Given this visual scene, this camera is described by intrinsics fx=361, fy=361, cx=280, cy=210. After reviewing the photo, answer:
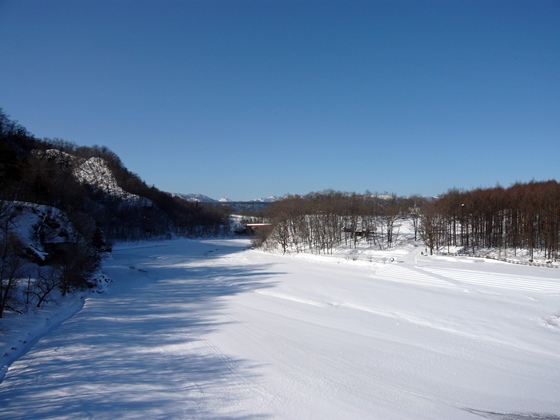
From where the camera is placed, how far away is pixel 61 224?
27.7m

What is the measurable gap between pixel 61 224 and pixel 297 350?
23.6 meters

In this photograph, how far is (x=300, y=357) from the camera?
1148 centimetres

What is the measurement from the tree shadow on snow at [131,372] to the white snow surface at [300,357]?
0.05 meters

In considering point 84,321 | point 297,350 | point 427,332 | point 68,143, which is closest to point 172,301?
point 84,321

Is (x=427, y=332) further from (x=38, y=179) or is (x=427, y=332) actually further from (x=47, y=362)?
(x=38, y=179)

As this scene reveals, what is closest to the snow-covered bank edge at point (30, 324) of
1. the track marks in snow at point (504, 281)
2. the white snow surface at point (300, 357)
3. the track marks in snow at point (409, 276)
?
the white snow surface at point (300, 357)

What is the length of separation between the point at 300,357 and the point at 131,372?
501 cm

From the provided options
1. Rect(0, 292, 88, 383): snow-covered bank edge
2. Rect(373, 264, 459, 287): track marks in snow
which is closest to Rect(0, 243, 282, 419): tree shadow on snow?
Rect(0, 292, 88, 383): snow-covered bank edge

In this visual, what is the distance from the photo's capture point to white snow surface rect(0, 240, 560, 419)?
830cm

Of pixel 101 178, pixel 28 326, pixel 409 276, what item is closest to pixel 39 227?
pixel 28 326

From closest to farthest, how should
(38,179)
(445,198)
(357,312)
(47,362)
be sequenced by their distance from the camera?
(47,362) < (357,312) < (38,179) < (445,198)

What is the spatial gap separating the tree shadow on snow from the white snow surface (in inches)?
2.0

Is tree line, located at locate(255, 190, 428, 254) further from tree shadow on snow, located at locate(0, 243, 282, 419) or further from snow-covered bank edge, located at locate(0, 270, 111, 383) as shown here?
Answer: tree shadow on snow, located at locate(0, 243, 282, 419)

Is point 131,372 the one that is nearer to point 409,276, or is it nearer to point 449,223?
point 409,276
